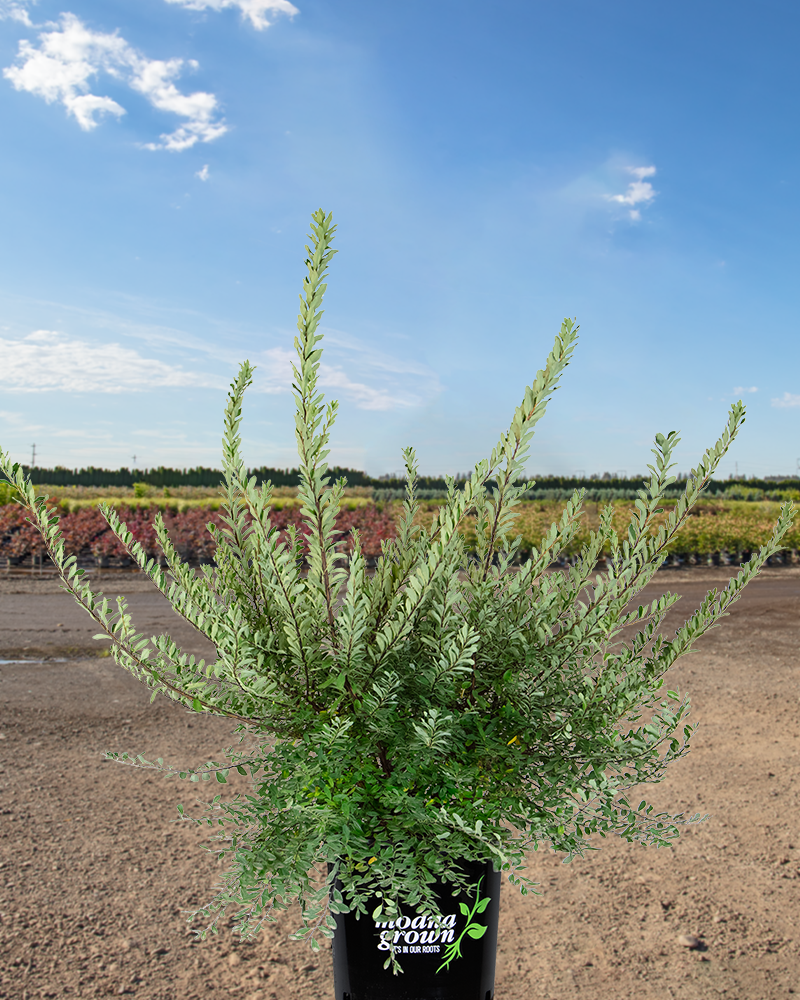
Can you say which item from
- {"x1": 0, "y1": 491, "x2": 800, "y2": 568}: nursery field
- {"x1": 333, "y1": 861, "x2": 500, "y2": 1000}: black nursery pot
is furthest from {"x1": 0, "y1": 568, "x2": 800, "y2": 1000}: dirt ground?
{"x1": 0, "y1": 491, "x2": 800, "y2": 568}: nursery field

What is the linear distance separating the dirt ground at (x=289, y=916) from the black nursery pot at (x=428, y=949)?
1224 millimetres

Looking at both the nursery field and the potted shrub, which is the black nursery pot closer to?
the potted shrub

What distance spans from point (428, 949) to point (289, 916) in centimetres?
193

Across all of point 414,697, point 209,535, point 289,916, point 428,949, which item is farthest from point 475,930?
point 209,535

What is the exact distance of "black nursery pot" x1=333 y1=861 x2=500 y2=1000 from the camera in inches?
70.7

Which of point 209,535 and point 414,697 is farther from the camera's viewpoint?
point 209,535

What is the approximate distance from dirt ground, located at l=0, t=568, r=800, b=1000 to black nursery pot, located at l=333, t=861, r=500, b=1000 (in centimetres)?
122

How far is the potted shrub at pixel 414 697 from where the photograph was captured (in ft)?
5.23

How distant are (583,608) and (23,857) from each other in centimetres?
369

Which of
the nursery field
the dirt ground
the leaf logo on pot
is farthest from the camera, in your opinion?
the nursery field

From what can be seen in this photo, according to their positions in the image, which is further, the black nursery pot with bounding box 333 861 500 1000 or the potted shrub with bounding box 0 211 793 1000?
the black nursery pot with bounding box 333 861 500 1000

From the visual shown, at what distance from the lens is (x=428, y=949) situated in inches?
70.9

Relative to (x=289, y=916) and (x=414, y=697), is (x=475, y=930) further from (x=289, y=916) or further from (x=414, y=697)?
(x=289, y=916)

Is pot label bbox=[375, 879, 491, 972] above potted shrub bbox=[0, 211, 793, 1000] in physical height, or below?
below
